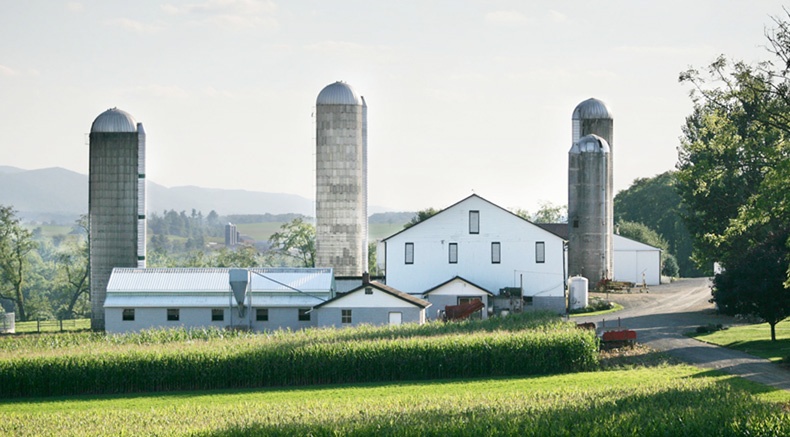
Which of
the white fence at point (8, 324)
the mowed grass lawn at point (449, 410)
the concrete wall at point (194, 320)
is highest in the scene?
the concrete wall at point (194, 320)

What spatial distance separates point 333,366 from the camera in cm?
4338

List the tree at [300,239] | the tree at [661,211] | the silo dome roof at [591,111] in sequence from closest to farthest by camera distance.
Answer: the silo dome roof at [591,111] → the tree at [300,239] → the tree at [661,211]

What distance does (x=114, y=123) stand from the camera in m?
66.9

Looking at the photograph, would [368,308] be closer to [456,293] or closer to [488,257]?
[456,293]

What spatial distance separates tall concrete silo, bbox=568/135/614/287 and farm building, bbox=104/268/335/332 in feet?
74.6

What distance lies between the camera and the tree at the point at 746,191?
4003 cm

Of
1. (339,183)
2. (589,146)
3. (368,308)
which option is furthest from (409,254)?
(589,146)

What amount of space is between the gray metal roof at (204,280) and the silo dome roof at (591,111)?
2812 centimetres

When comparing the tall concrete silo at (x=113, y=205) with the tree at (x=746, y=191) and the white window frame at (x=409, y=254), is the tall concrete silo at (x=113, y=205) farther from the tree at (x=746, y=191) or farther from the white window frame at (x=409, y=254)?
the tree at (x=746, y=191)

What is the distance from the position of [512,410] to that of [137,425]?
9777mm

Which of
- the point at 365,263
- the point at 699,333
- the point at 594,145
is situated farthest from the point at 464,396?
the point at 594,145

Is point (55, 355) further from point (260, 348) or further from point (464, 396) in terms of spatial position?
point (464, 396)

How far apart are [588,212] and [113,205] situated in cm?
3060

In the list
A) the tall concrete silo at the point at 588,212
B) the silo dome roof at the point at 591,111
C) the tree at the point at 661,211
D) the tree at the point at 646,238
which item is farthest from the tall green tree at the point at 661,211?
the tall concrete silo at the point at 588,212
